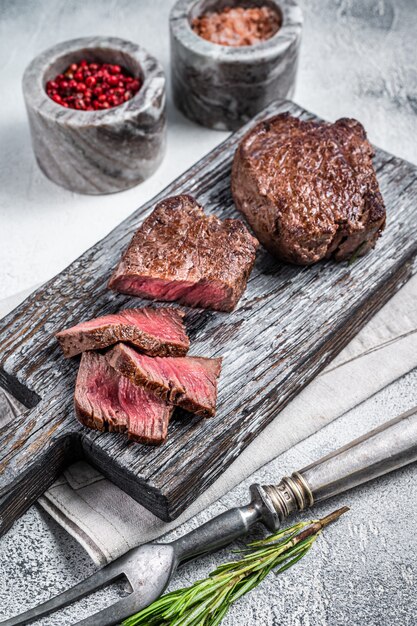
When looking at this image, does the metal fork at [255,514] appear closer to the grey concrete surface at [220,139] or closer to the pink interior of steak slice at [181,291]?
the grey concrete surface at [220,139]

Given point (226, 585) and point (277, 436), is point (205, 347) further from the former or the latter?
point (226, 585)

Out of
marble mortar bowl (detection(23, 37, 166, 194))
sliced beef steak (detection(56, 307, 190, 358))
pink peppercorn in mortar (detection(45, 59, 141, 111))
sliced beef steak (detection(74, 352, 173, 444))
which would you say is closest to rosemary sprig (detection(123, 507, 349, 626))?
sliced beef steak (detection(74, 352, 173, 444))

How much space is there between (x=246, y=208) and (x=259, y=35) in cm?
146

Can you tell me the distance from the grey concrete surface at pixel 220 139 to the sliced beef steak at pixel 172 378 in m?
0.52

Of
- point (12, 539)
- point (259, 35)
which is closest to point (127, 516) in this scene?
point (12, 539)

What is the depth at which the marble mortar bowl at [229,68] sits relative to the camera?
4.71 metres

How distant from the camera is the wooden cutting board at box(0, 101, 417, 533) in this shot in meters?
3.39

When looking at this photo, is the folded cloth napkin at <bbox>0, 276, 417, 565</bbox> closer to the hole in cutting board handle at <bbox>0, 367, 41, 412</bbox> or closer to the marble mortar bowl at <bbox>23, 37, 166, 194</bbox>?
the hole in cutting board handle at <bbox>0, 367, 41, 412</bbox>

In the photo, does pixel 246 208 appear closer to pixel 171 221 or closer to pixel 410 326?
pixel 171 221

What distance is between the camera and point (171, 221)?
3820 millimetres

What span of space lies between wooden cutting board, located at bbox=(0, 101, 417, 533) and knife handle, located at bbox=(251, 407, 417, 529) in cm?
30

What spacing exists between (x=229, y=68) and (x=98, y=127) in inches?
35.1

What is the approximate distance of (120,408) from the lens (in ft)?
11.1

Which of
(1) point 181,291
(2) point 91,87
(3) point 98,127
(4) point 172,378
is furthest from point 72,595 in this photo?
(2) point 91,87
